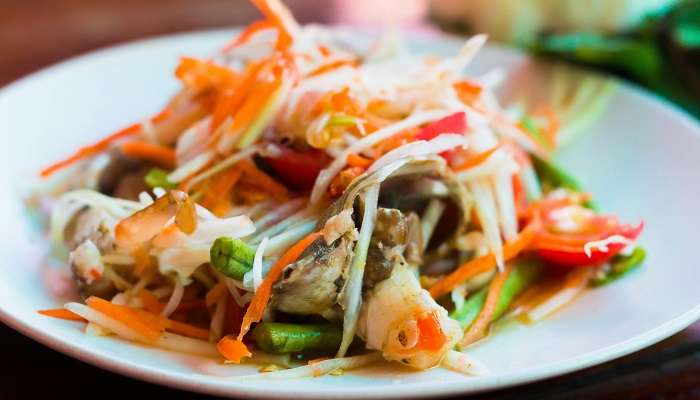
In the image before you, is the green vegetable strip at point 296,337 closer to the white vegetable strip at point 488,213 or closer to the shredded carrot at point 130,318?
the shredded carrot at point 130,318

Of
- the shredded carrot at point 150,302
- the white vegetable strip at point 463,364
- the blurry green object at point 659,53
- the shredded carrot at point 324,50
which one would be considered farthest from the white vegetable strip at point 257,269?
the blurry green object at point 659,53

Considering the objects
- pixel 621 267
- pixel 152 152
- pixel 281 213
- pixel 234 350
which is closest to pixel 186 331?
pixel 234 350

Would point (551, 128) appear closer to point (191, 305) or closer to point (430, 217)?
point (430, 217)

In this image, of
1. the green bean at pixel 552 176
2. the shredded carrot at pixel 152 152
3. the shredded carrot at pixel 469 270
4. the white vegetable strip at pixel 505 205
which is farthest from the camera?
the green bean at pixel 552 176

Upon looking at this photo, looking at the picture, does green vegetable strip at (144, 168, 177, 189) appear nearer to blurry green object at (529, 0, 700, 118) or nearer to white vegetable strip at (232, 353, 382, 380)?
white vegetable strip at (232, 353, 382, 380)

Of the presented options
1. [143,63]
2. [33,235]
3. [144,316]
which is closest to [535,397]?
[144,316]

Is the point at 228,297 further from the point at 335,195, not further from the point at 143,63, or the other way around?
the point at 143,63

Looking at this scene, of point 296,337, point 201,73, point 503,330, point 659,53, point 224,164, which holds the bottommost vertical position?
point 659,53

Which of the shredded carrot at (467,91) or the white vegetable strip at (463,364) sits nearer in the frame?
the white vegetable strip at (463,364)
